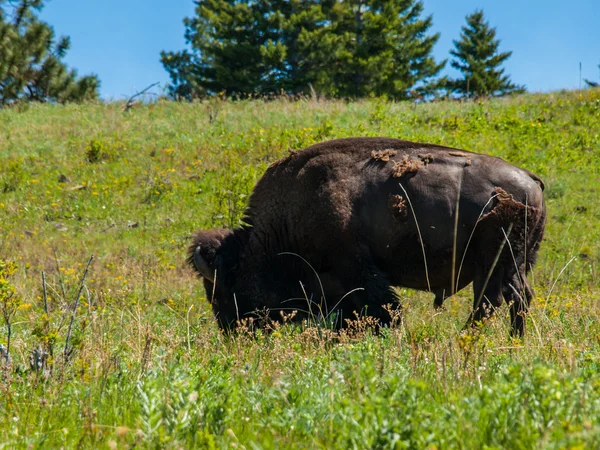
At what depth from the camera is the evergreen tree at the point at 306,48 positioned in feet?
116

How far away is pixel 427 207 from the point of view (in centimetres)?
629

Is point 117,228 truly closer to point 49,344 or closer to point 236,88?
point 49,344

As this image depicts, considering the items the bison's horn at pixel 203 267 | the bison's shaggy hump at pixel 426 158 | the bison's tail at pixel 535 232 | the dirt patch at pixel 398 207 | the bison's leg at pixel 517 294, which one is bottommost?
the bison's leg at pixel 517 294

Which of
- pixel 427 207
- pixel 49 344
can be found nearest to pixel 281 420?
pixel 49 344

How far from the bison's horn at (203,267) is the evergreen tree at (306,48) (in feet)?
93.3

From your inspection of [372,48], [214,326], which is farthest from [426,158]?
[372,48]

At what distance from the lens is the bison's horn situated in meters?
7.02

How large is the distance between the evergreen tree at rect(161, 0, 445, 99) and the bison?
2824 centimetres

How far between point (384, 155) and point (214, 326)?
2749 millimetres

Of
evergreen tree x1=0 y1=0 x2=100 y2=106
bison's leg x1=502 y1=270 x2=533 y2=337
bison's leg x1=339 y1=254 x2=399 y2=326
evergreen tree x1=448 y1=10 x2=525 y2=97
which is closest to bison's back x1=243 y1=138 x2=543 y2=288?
bison's leg x1=339 y1=254 x2=399 y2=326

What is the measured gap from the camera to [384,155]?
6656 millimetres

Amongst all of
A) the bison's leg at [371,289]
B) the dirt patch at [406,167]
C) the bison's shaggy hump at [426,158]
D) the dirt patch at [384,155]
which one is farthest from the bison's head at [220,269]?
the bison's shaggy hump at [426,158]

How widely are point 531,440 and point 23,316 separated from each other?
6.75 metres

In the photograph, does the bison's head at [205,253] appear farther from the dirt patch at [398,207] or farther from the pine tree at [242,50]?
the pine tree at [242,50]
